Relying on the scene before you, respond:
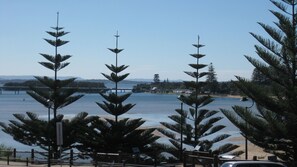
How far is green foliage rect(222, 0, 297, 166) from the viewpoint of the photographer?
2327cm

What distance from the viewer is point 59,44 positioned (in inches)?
1359

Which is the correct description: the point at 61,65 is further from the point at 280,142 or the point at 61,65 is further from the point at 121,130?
the point at 280,142

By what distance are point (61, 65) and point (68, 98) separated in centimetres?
218

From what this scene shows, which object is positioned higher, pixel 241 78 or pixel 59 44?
pixel 59 44

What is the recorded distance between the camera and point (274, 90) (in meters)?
23.5

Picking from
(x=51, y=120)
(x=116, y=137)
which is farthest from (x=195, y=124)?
(x=51, y=120)

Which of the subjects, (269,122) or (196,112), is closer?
(269,122)

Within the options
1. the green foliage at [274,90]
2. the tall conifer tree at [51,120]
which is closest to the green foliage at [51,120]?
the tall conifer tree at [51,120]

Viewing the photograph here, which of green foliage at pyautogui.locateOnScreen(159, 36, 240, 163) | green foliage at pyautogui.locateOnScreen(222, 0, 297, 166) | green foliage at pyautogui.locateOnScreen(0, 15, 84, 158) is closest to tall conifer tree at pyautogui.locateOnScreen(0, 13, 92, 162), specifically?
green foliage at pyautogui.locateOnScreen(0, 15, 84, 158)

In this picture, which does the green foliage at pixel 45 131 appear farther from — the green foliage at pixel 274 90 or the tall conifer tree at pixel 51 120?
the green foliage at pixel 274 90

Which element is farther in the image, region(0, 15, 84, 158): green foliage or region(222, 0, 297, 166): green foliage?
region(0, 15, 84, 158): green foliage

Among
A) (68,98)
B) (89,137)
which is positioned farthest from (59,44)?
(89,137)

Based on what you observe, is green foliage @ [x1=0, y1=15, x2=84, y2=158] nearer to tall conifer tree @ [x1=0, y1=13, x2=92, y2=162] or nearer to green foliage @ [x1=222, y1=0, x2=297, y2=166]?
tall conifer tree @ [x1=0, y1=13, x2=92, y2=162]

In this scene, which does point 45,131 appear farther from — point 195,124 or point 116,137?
point 195,124
